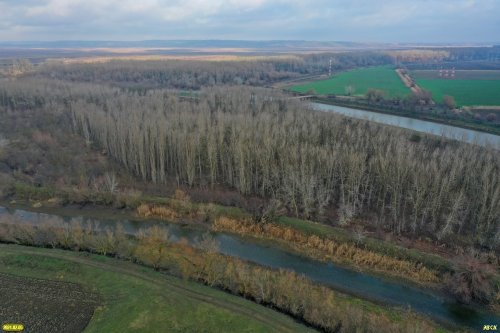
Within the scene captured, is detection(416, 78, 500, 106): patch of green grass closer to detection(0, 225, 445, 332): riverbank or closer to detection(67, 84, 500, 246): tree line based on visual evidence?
detection(67, 84, 500, 246): tree line

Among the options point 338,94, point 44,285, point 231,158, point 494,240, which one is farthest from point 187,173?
point 338,94

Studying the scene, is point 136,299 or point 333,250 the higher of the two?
point 136,299

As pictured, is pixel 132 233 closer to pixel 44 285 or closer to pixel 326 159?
pixel 44 285

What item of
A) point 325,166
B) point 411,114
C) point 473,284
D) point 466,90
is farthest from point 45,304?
point 466,90

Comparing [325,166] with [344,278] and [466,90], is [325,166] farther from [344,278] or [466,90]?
[466,90]

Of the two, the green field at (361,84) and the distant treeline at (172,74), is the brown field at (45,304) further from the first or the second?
the distant treeline at (172,74)

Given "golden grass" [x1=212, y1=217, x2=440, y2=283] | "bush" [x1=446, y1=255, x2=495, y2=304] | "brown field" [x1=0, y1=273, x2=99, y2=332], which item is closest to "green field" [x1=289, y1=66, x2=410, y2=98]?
"golden grass" [x1=212, y1=217, x2=440, y2=283]

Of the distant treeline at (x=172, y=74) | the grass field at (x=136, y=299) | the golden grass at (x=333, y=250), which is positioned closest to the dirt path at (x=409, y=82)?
the distant treeline at (x=172, y=74)
